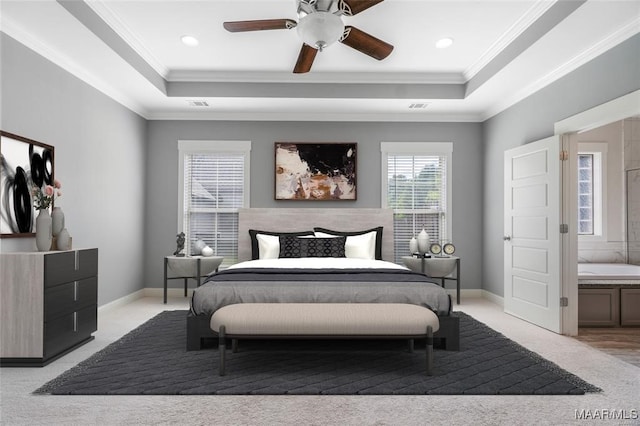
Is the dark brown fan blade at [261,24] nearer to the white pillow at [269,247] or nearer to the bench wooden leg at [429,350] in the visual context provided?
the bench wooden leg at [429,350]

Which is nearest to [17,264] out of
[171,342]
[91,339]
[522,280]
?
[91,339]

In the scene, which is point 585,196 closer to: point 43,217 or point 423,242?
point 423,242

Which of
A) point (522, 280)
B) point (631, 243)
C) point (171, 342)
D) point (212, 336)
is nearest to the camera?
point (212, 336)

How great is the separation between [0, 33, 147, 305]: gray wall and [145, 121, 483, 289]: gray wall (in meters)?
0.21

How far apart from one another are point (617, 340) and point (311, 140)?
440 cm

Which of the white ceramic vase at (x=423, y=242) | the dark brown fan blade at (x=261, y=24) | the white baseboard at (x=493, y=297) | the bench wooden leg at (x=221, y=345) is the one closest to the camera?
the bench wooden leg at (x=221, y=345)

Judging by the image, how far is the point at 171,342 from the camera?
3.91m

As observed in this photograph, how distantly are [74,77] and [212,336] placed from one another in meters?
3.06

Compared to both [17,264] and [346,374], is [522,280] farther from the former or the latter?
[17,264]

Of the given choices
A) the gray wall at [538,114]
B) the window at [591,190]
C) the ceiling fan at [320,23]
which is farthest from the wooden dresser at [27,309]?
the window at [591,190]

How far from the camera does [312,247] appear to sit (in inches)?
216

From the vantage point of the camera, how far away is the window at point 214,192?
6.41 meters

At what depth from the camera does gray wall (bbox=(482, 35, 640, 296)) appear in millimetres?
3579

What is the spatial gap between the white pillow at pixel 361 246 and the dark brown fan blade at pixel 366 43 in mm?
2573
